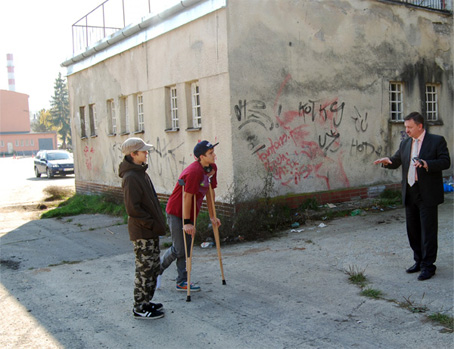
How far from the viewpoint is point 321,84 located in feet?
32.9

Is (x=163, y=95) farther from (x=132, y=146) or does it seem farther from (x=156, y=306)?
(x=156, y=306)

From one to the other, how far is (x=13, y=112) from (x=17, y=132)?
3.96 m

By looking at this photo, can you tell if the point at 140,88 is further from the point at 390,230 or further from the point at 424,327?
the point at 424,327

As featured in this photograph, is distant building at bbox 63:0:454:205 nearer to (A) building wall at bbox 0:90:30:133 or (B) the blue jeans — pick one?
(B) the blue jeans

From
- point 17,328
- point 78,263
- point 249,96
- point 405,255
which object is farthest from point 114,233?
point 405,255

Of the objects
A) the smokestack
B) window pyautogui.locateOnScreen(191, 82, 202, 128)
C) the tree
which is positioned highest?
the smokestack

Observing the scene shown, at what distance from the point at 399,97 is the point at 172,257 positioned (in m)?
8.44

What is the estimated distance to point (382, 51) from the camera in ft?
36.3

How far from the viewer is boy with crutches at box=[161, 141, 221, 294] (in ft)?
17.1

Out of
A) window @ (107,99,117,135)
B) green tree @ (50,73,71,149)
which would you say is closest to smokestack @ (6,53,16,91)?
green tree @ (50,73,71,149)

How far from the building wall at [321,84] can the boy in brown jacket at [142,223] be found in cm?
428

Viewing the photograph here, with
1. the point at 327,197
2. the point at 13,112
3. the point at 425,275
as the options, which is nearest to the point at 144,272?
the point at 425,275

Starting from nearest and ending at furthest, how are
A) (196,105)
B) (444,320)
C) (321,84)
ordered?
1. (444,320)
2. (321,84)
3. (196,105)

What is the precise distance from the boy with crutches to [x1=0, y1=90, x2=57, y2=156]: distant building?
238 ft
